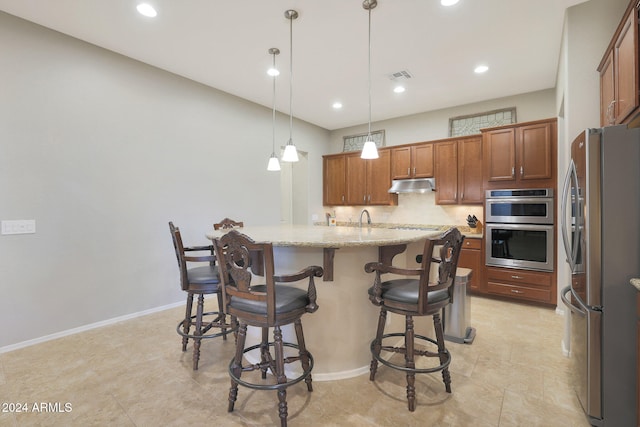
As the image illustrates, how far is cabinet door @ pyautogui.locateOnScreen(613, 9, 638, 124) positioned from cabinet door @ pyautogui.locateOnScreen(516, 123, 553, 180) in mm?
1887

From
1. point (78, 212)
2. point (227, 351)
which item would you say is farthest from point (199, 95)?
point (227, 351)

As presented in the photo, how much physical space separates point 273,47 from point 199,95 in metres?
1.50

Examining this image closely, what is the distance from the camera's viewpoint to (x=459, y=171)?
15.4 ft

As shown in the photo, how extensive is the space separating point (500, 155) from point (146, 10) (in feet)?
14.6

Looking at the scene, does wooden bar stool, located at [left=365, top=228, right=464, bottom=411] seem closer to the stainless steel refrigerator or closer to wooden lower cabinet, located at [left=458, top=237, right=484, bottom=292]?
the stainless steel refrigerator

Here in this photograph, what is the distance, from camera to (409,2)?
2502mm

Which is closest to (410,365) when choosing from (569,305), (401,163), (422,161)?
(569,305)

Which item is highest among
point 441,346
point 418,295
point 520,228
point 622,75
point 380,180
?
point 622,75

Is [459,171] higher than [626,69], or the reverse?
[626,69]

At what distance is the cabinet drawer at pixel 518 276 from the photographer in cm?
374

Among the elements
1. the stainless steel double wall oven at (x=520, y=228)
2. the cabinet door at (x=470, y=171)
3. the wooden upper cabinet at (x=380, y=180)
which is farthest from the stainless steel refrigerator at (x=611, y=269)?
the wooden upper cabinet at (x=380, y=180)

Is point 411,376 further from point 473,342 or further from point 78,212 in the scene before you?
point 78,212

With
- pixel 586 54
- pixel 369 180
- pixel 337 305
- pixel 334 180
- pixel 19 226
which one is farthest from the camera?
pixel 334 180

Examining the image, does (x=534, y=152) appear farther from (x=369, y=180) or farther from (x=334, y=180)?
(x=334, y=180)
